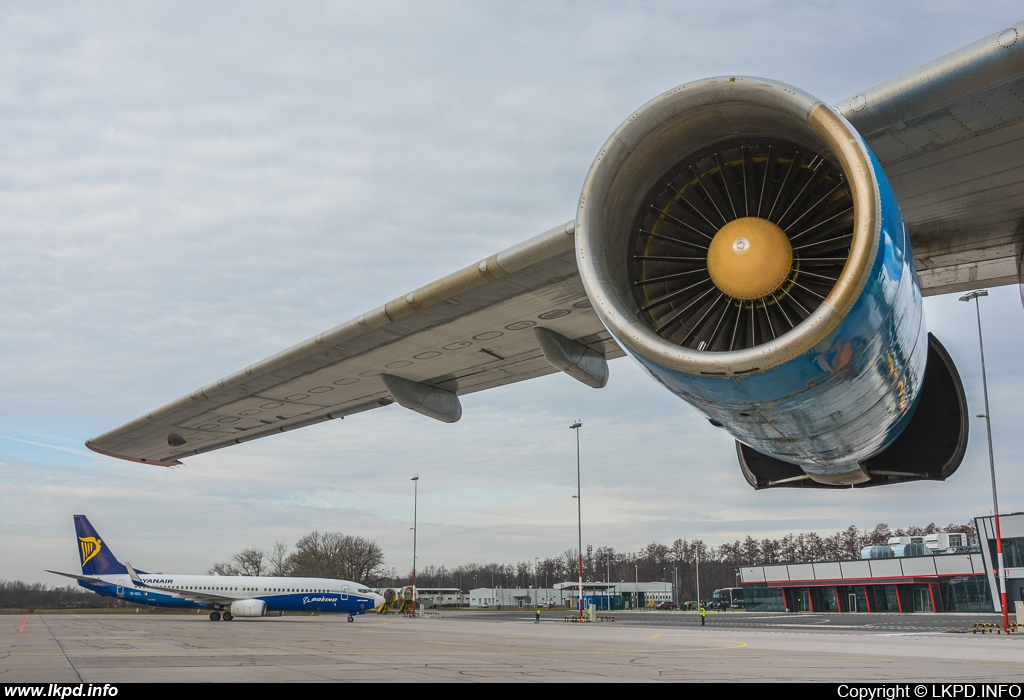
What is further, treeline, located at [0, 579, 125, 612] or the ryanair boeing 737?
treeline, located at [0, 579, 125, 612]

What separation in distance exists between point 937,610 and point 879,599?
4.61 m

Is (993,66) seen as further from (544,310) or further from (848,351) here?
(544,310)

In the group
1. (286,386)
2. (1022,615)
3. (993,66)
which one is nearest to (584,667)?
(286,386)

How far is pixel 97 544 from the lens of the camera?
48.1 m

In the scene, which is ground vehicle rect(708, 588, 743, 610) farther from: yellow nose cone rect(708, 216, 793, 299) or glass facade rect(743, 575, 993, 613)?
yellow nose cone rect(708, 216, 793, 299)

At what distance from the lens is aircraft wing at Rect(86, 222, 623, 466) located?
6507 mm

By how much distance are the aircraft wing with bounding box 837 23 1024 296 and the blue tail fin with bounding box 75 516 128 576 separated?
172 ft

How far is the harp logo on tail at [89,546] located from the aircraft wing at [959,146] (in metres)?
53.4

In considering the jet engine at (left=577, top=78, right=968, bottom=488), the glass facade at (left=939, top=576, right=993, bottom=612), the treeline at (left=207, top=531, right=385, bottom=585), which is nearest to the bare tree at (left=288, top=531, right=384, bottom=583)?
the treeline at (left=207, top=531, right=385, bottom=585)

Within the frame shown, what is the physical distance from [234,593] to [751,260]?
4750 centimetres

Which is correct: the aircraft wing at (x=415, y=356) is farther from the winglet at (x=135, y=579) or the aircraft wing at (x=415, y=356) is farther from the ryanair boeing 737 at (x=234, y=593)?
the winglet at (x=135, y=579)

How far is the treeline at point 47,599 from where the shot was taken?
289 feet

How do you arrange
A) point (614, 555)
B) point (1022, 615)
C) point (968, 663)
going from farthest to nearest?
point (614, 555) < point (1022, 615) < point (968, 663)

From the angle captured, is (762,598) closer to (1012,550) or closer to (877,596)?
(877,596)
